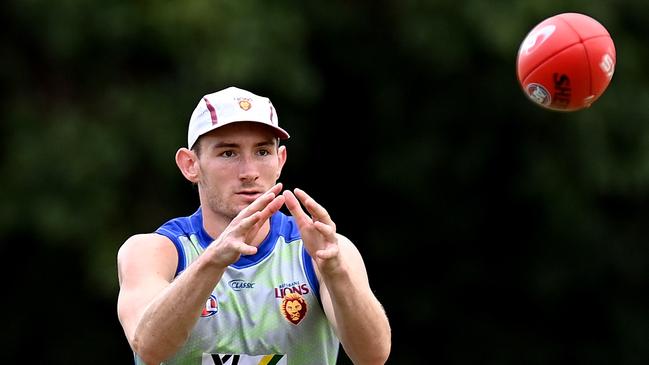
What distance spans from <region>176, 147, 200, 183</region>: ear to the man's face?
0.40ft

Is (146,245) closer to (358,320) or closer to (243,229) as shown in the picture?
(243,229)

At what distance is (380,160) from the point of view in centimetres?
1669

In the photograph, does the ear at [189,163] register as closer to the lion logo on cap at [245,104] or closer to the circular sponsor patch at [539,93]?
the lion logo on cap at [245,104]

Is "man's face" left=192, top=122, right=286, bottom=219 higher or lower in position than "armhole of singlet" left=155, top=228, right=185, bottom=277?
higher

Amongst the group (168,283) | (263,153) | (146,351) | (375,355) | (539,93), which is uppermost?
(539,93)

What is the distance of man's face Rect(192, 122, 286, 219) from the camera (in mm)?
6676

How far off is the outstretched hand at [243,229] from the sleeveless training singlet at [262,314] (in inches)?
26.5

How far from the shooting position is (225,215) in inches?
267

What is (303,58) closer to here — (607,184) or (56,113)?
(56,113)

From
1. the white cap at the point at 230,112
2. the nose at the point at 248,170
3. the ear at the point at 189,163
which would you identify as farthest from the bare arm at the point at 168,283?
the white cap at the point at 230,112

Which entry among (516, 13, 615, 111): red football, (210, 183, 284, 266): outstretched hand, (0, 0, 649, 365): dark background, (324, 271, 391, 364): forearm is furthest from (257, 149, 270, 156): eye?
(0, 0, 649, 365): dark background

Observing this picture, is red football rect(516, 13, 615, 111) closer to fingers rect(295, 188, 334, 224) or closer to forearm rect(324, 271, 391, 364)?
forearm rect(324, 271, 391, 364)

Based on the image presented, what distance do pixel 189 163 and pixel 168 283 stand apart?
671 millimetres

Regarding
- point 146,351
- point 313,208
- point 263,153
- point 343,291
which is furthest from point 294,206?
point 146,351
